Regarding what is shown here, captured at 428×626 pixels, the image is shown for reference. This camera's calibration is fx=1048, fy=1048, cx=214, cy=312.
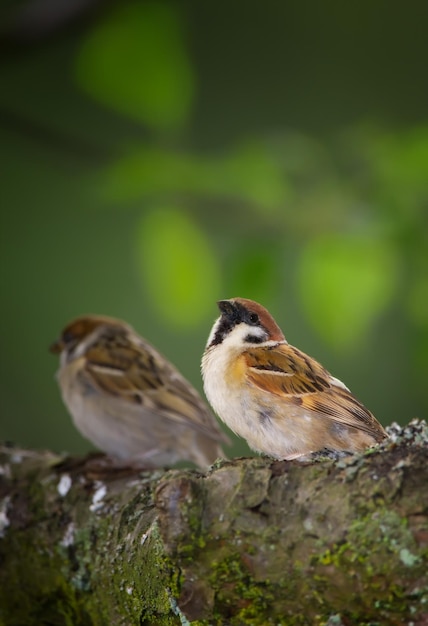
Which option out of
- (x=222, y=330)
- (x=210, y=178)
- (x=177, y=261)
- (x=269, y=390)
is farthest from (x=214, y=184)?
(x=269, y=390)

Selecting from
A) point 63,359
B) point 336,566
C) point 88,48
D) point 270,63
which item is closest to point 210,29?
point 270,63

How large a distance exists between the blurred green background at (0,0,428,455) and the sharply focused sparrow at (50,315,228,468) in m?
0.52

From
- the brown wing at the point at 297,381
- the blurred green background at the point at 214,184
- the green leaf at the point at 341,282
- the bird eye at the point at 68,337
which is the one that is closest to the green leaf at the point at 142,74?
the blurred green background at the point at 214,184

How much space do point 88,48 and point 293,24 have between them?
12.3 ft

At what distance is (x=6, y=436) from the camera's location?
6512mm

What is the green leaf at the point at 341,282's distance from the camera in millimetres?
3900

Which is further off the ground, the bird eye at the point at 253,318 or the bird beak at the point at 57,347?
the bird eye at the point at 253,318

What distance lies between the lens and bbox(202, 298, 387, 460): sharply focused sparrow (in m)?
3.30

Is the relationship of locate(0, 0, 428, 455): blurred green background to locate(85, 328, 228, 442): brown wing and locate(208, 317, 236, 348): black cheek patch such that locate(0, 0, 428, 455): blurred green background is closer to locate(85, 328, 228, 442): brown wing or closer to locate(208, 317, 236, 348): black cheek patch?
locate(208, 317, 236, 348): black cheek patch

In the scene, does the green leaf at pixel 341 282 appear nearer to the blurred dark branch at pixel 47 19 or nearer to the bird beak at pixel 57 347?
the blurred dark branch at pixel 47 19

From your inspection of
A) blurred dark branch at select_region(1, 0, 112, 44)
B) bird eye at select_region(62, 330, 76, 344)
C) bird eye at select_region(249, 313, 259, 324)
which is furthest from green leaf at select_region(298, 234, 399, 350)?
bird eye at select_region(62, 330, 76, 344)

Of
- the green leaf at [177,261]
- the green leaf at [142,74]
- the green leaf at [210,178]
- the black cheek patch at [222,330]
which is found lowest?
the black cheek patch at [222,330]

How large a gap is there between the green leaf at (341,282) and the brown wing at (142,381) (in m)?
1.27

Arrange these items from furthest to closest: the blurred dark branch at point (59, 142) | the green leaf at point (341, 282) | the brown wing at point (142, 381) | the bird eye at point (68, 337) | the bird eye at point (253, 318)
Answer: the bird eye at point (68, 337) → the brown wing at point (142, 381) → the blurred dark branch at point (59, 142) → the green leaf at point (341, 282) → the bird eye at point (253, 318)
